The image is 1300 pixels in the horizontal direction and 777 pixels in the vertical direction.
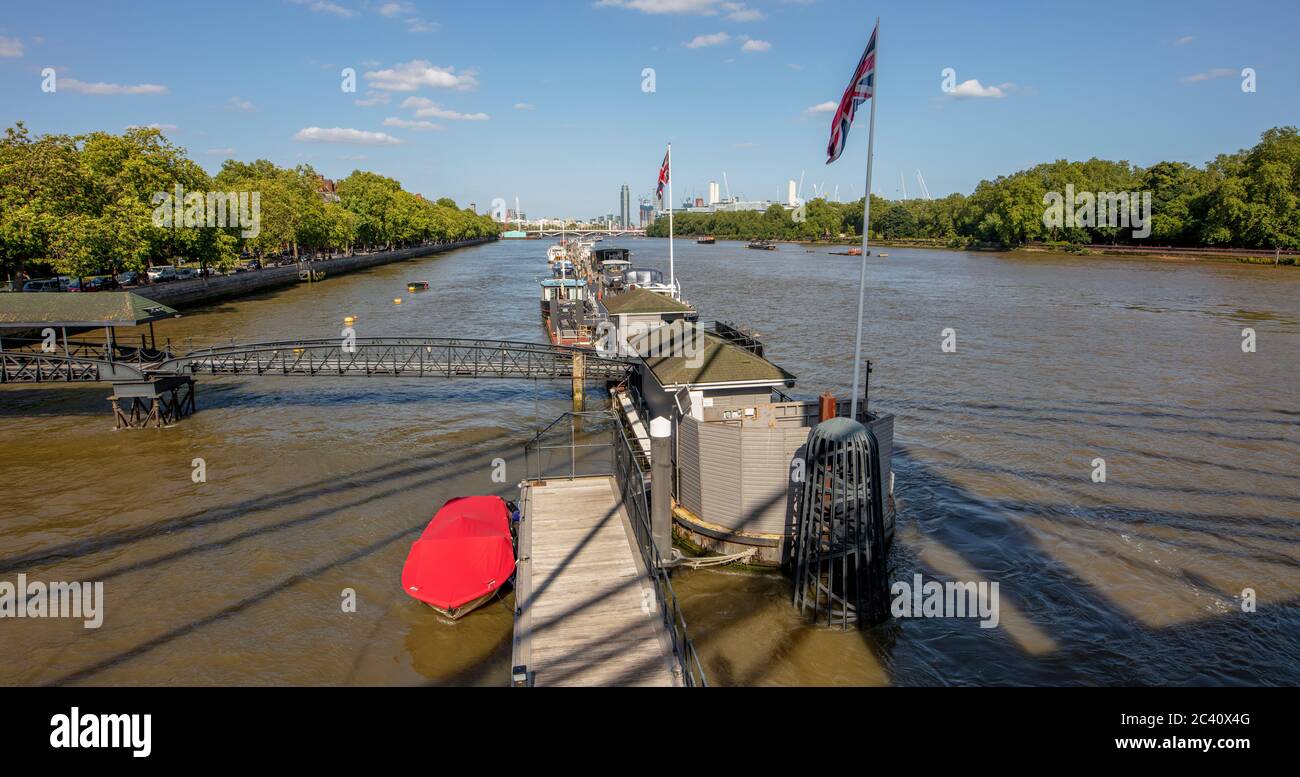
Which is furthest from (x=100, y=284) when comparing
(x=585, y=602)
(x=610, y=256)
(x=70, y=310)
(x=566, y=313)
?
(x=585, y=602)

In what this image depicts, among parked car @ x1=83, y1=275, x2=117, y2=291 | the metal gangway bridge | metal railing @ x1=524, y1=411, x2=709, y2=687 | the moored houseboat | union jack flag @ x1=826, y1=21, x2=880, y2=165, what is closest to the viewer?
metal railing @ x1=524, y1=411, x2=709, y2=687

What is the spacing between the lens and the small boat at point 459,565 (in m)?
16.7

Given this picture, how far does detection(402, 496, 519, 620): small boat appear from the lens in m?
16.7

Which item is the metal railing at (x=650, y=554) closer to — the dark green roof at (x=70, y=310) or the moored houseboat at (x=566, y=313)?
the dark green roof at (x=70, y=310)

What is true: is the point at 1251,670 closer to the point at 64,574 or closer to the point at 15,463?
the point at 64,574

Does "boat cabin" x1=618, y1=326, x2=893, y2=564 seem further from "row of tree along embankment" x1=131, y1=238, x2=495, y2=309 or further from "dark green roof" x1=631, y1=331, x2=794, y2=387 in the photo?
"row of tree along embankment" x1=131, y1=238, x2=495, y2=309

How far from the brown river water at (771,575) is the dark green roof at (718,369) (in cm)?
606

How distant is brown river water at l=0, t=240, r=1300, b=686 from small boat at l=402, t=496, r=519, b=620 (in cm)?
76

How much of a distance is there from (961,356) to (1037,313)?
23978 mm

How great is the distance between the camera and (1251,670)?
51.1ft

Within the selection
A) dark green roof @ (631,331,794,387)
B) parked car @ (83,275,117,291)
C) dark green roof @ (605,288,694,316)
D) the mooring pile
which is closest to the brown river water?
the mooring pile

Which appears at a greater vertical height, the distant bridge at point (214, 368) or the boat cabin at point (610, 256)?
the boat cabin at point (610, 256)

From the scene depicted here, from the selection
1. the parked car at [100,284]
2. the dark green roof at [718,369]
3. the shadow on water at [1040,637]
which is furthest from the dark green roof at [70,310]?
the parked car at [100,284]
